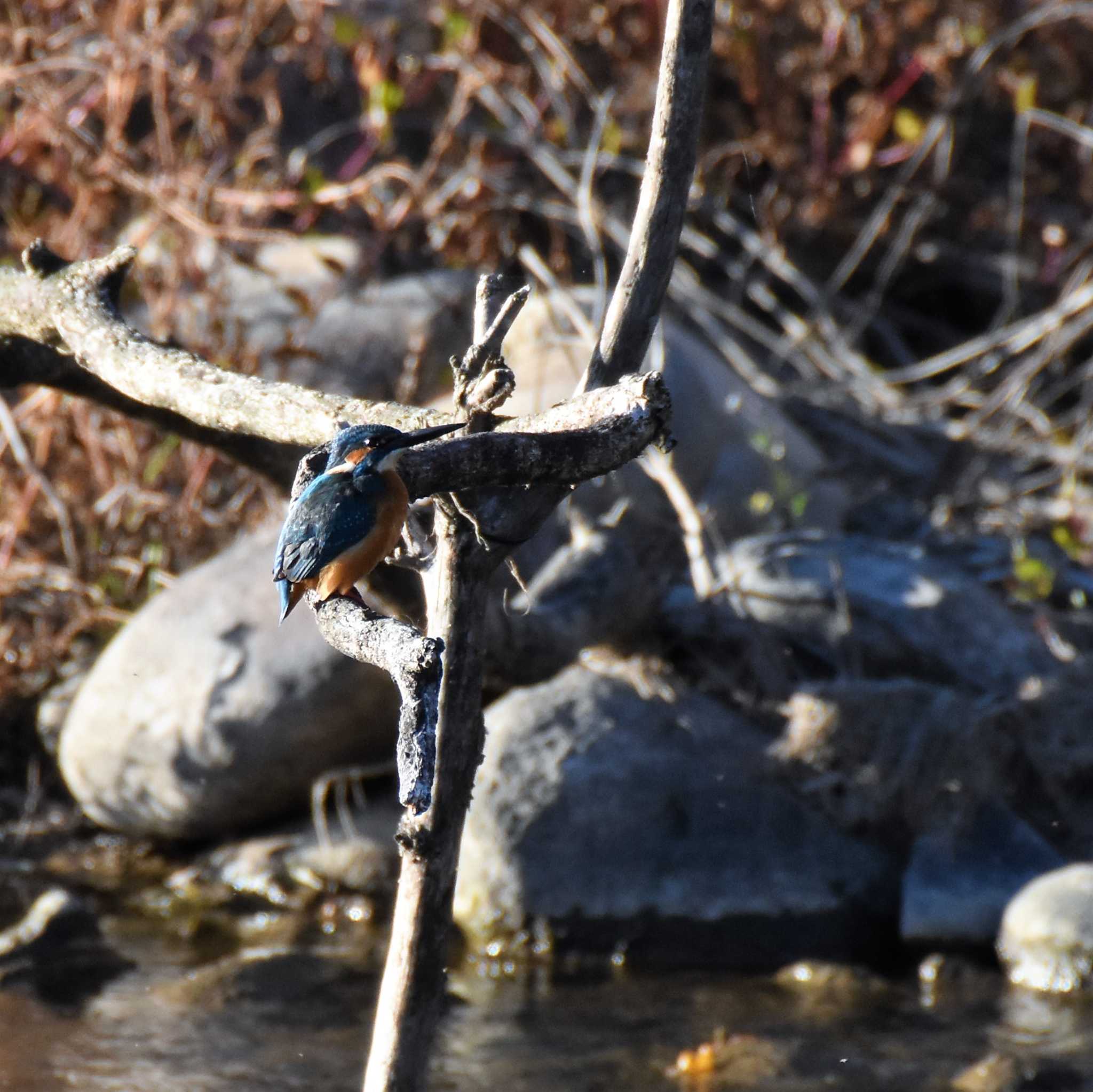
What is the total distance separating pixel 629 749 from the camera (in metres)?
4.35

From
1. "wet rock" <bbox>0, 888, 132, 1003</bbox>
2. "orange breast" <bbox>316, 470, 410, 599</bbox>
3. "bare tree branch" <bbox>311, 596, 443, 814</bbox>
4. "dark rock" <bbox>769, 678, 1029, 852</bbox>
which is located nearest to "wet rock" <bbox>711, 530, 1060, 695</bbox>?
"dark rock" <bbox>769, 678, 1029, 852</bbox>

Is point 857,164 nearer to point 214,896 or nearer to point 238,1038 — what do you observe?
point 214,896

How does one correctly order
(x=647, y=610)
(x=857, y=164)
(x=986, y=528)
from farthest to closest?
1. (x=857, y=164)
2. (x=986, y=528)
3. (x=647, y=610)

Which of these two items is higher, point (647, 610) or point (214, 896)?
point (647, 610)

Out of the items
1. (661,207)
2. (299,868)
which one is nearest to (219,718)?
(299,868)

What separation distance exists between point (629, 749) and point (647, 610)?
0.43 meters

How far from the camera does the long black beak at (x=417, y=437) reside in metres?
1.97

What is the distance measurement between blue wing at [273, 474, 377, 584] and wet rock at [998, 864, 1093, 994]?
2.59m

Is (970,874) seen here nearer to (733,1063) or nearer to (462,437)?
(733,1063)

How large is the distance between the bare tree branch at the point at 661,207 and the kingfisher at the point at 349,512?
1.58 ft

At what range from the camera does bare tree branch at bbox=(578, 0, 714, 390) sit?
2.43 m

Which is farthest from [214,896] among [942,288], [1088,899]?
[942,288]

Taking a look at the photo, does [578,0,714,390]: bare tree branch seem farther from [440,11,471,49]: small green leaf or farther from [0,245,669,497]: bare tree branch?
[440,11,471,49]: small green leaf

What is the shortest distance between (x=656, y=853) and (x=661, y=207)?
2228 millimetres
